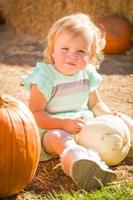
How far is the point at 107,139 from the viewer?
354 cm

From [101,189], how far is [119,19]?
504 cm

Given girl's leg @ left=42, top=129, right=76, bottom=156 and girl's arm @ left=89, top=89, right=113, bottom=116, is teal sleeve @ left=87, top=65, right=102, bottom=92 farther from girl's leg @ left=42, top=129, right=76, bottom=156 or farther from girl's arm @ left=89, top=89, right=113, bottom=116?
girl's leg @ left=42, top=129, right=76, bottom=156

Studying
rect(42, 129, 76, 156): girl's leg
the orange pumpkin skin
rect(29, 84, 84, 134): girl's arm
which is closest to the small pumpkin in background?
rect(29, 84, 84, 134): girl's arm

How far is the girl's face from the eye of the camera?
12.0 feet

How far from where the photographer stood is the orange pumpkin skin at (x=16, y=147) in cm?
303

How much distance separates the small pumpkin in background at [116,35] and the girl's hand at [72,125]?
4.09 metres

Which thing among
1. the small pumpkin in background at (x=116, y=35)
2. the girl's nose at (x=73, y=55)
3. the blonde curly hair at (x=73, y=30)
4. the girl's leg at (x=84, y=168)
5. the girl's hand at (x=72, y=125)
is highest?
the blonde curly hair at (x=73, y=30)

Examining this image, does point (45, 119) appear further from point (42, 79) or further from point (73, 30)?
point (73, 30)

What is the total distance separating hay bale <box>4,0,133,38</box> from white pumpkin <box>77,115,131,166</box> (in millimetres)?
4690

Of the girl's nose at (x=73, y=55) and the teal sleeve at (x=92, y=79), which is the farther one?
the teal sleeve at (x=92, y=79)

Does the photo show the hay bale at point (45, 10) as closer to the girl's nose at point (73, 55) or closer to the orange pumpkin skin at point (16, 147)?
the girl's nose at point (73, 55)

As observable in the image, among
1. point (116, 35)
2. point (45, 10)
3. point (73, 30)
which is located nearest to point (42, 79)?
point (73, 30)

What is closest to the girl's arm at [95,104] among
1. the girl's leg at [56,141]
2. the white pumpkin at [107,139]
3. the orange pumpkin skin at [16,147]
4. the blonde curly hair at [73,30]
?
the blonde curly hair at [73,30]

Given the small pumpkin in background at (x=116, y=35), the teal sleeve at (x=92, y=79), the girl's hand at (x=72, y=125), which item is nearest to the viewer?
the girl's hand at (x=72, y=125)
